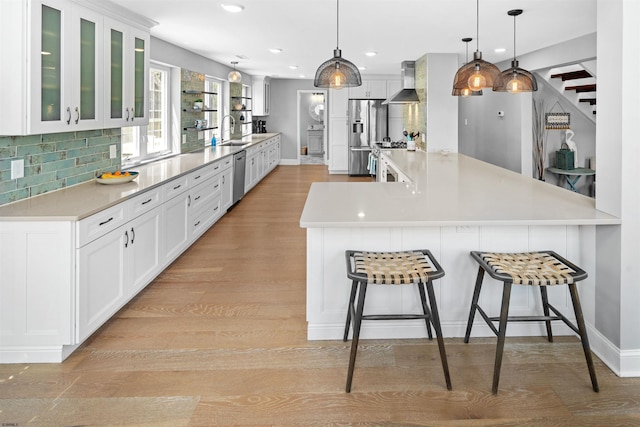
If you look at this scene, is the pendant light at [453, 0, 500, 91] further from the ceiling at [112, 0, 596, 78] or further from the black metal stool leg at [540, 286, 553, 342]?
the black metal stool leg at [540, 286, 553, 342]

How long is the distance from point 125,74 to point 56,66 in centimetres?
98

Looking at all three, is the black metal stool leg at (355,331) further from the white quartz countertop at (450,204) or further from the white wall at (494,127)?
the white wall at (494,127)

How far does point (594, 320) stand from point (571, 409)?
77 centimetres

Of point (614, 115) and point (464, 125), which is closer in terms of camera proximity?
point (614, 115)

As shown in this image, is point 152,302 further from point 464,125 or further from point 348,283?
point 464,125

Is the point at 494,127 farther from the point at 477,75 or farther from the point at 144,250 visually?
the point at 144,250

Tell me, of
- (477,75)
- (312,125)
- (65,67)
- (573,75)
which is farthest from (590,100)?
(312,125)

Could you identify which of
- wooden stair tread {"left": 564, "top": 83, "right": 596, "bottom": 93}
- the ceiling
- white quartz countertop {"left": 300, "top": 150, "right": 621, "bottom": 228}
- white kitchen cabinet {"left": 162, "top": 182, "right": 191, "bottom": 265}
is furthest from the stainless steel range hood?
white kitchen cabinet {"left": 162, "top": 182, "right": 191, "bottom": 265}

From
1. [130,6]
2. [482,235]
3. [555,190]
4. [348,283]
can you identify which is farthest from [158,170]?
[555,190]

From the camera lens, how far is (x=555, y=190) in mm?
3592

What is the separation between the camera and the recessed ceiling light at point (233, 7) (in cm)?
411

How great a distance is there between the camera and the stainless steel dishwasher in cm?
738

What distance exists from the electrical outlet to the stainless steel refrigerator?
338 inches

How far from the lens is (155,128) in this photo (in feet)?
20.1
